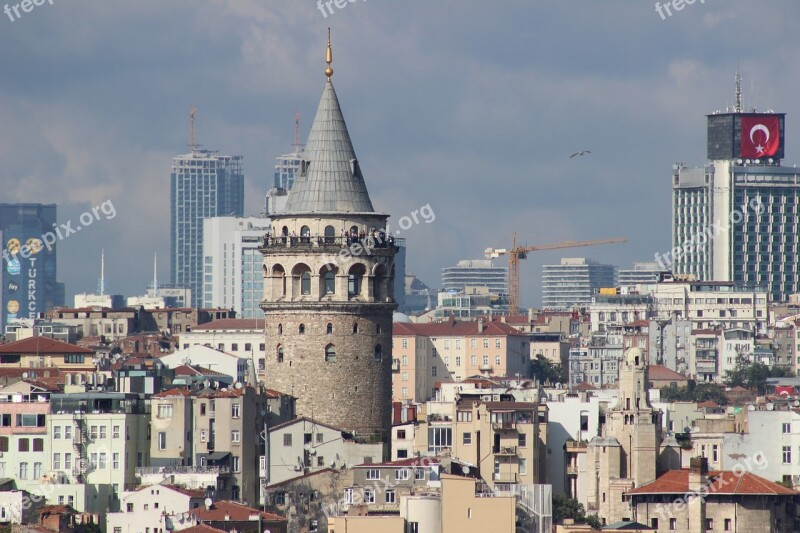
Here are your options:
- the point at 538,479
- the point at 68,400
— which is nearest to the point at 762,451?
the point at 538,479

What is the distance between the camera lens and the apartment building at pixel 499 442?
102 metres

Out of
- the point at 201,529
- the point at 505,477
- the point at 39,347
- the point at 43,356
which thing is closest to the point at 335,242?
the point at 505,477

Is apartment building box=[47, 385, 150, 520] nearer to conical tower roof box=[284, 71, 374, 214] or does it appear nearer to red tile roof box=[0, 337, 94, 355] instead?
conical tower roof box=[284, 71, 374, 214]

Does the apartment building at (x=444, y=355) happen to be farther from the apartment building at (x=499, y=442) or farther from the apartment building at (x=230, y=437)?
the apartment building at (x=230, y=437)

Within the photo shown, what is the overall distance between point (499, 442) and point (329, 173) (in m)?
12.4

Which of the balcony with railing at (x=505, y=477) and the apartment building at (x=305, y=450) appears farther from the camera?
the balcony with railing at (x=505, y=477)

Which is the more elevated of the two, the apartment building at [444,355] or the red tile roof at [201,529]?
the apartment building at [444,355]

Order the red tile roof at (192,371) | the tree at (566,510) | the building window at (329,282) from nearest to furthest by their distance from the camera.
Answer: the tree at (566,510) < the building window at (329,282) < the red tile roof at (192,371)

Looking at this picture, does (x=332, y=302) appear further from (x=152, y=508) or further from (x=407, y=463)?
(x=152, y=508)

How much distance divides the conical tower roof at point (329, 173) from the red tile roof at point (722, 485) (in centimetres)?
1576

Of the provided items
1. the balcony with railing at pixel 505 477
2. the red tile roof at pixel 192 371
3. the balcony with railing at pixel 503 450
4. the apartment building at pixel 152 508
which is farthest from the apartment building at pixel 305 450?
the red tile roof at pixel 192 371

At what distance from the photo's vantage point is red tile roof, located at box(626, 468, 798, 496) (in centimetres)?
9644

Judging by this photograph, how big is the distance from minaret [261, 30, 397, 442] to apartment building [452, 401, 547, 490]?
3338mm

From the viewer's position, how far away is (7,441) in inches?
3898
